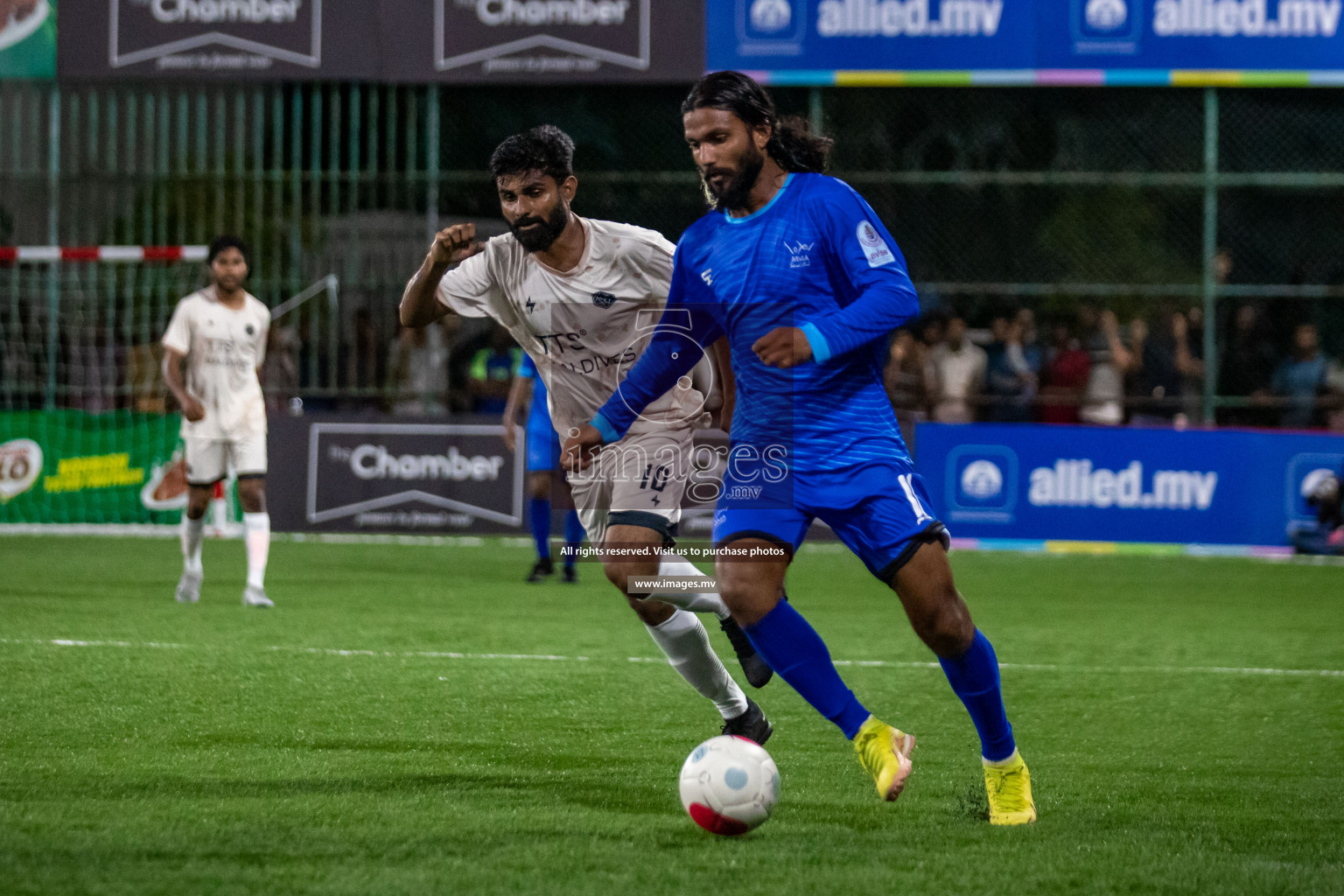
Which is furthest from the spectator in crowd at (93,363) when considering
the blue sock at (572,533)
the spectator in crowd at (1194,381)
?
the spectator in crowd at (1194,381)

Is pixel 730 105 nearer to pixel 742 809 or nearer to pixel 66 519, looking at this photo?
pixel 742 809

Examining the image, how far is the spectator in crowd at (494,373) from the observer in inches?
601

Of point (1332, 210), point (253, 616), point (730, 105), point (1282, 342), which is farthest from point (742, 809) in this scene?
point (1332, 210)

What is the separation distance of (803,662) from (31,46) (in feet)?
44.4

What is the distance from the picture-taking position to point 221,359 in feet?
32.7

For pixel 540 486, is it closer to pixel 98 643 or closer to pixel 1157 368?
pixel 98 643

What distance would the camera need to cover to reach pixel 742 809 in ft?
14.0

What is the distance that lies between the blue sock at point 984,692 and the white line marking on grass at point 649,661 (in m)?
3.17

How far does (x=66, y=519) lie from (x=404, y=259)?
3884mm

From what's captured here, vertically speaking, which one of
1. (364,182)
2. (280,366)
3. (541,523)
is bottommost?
(541,523)

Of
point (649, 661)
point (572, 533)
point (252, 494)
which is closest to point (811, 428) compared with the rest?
point (649, 661)

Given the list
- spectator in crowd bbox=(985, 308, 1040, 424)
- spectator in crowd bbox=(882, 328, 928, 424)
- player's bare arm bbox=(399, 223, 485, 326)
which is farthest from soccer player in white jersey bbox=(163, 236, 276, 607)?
spectator in crowd bbox=(985, 308, 1040, 424)

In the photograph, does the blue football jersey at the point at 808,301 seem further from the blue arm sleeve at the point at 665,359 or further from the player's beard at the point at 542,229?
the player's beard at the point at 542,229

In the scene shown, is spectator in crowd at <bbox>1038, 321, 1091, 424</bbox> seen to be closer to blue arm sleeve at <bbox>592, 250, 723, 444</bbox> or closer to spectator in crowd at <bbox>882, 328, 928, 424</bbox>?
spectator in crowd at <bbox>882, 328, 928, 424</bbox>
